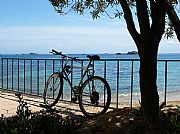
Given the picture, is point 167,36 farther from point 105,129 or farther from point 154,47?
point 154,47

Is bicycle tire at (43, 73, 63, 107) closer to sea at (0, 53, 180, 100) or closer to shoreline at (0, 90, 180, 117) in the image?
shoreline at (0, 90, 180, 117)

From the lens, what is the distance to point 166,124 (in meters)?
4.39

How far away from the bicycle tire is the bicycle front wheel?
0.75m

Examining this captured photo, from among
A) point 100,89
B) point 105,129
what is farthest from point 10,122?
point 100,89

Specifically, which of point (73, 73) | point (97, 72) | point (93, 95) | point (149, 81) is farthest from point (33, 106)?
point (149, 81)

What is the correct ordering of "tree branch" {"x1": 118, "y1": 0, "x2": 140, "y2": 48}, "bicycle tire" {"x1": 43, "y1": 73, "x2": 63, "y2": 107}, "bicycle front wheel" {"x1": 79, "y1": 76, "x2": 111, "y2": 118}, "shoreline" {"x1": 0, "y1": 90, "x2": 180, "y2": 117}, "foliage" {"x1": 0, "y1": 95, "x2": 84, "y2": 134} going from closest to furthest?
"tree branch" {"x1": 118, "y1": 0, "x2": 140, "y2": 48} < "foliage" {"x1": 0, "y1": 95, "x2": 84, "y2": 134} < "bicycle front wheel" {"x1": 79, "y1": 76, "x2": 111, "y2": 118} < "shoreline" {"x1": 0, "y1": 90, "x2": 180, "y2": 117} < "bicycle tire" {"x1": 43, "y1": 73, "x2": 63, "y2": 107}

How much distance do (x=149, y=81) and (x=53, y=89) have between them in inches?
197

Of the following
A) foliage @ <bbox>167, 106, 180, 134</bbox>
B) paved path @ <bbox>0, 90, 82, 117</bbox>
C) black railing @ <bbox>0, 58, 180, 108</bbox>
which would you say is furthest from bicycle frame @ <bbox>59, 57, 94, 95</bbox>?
foliage @ <bbox>167, 106, 180, 134</bbox>

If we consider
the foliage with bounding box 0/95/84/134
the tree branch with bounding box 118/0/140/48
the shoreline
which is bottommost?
the shoreline

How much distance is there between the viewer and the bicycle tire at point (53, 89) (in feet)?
26.1

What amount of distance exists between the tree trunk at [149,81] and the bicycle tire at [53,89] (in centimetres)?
455

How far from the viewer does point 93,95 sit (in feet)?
23.9

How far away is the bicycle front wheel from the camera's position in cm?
700

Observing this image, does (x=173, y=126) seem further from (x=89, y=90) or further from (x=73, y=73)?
(x=73, y=73)
